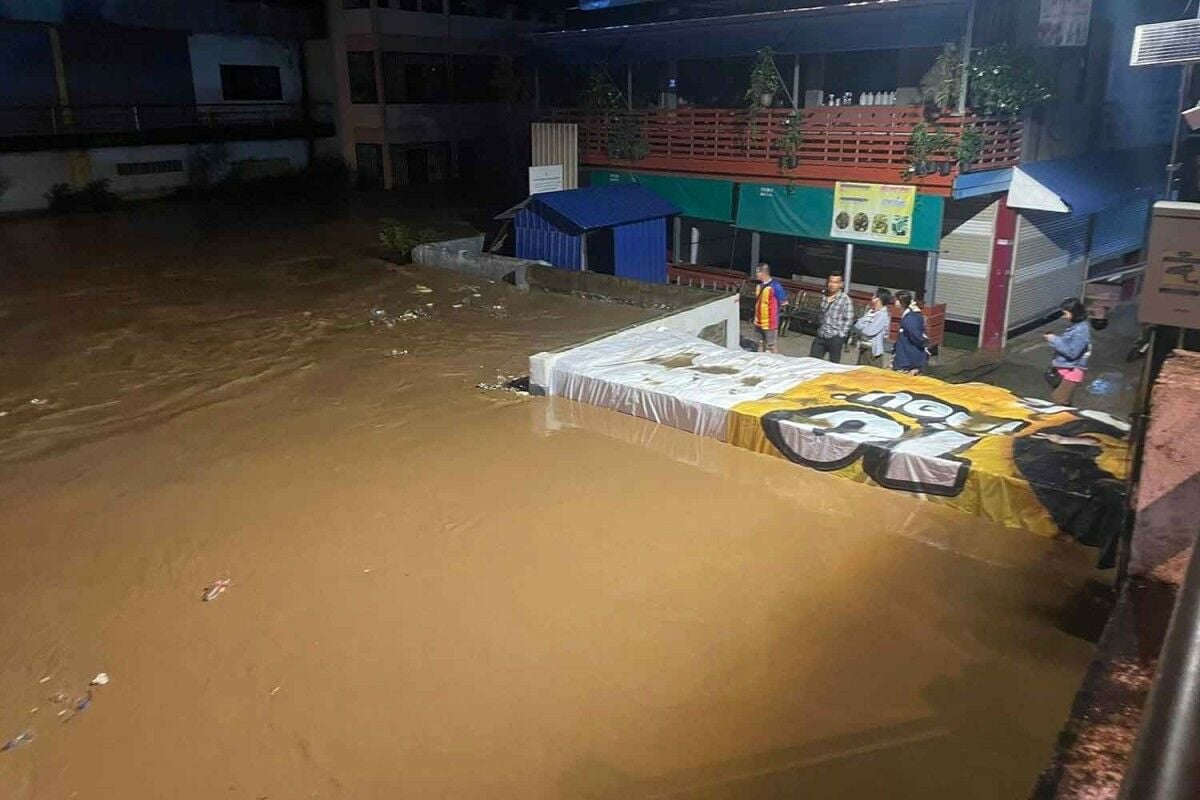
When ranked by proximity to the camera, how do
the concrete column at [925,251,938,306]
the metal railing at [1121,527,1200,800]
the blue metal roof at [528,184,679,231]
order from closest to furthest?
the metal railing at [1121,527,1200,800]
the concrete column at [925,251,938,306]
the blue metal roof at [528,184,679,231]

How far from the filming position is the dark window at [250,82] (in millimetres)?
30953

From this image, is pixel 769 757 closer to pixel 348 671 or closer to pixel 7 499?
pixel 348 671

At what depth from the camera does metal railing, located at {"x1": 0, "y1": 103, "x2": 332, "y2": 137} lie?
86.5 ft

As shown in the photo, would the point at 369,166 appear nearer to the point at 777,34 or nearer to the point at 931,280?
the point at 777,34

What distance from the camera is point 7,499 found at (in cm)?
912

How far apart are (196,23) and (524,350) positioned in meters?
22.3

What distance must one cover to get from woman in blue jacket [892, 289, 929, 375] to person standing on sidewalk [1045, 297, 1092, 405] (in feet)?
5.19

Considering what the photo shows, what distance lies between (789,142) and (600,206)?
4.08 metres

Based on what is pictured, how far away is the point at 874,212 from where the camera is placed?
16016 mm

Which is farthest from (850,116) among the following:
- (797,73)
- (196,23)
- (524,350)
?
(196,23)

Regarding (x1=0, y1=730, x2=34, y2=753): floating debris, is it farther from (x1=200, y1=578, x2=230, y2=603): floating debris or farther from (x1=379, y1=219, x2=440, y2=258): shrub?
(x1=379, y1=219, x2=440, y2=258): shrub

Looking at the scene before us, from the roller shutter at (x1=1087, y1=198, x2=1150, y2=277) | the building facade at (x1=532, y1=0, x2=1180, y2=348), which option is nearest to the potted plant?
the building facade at (x1=532, y1=0, x2=1180, y2=348)

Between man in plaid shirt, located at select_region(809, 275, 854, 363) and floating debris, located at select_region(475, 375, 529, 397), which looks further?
man in plaid shirt, located at select_region(809, 275, 854, 363)

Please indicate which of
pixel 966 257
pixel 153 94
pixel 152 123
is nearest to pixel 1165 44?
pixel 966 257
